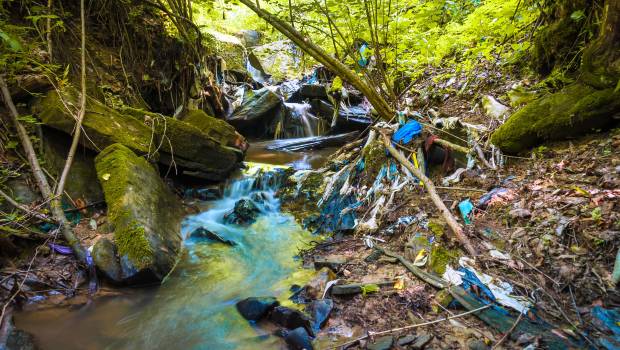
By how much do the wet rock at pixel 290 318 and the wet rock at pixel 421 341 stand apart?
2.87 ft

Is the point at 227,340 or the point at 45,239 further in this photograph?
the point at 45,239

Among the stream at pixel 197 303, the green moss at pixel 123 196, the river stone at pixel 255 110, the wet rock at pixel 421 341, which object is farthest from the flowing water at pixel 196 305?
the river stone at pixel 255 110

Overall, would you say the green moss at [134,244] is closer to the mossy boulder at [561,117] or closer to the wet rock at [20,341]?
the wet rock at [20,341]

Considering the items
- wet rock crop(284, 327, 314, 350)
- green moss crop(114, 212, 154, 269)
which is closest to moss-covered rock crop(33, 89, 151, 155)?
green moss crop(114, 212, 154, 269)

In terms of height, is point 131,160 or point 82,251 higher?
point 131,160

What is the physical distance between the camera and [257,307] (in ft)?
10.8

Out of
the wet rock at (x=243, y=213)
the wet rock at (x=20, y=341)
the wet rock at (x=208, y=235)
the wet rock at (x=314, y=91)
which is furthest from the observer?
the wet rock at (x=314, y=91)

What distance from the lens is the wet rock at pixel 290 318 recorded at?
2.95m

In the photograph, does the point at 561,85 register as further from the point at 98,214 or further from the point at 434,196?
the point at 98,214

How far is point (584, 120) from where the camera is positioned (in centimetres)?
354

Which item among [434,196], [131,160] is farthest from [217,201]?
[434,196]

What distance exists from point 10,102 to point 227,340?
4464mm

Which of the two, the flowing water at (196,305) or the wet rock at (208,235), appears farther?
the wet rock at (208,235)

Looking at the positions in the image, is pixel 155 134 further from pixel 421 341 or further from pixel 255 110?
pixel 255 110
